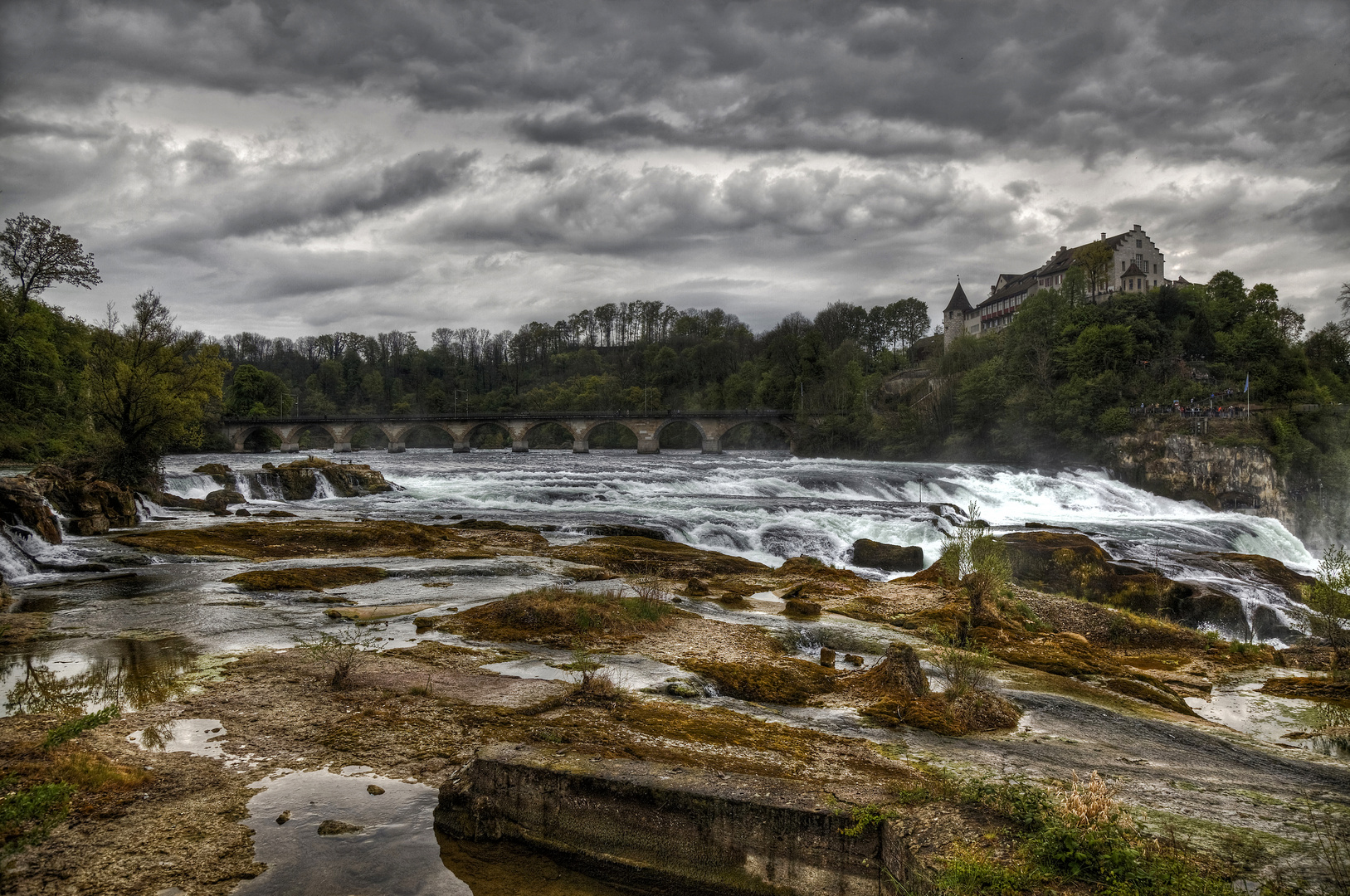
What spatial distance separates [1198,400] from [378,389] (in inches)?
4363

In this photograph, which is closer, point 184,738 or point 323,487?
point 184,738

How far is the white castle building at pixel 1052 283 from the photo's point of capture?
78.4 m

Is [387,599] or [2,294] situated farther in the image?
[2,294]

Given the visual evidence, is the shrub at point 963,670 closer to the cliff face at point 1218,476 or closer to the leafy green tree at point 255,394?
the cliff face at point 1218,476

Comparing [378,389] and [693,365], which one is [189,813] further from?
[378,389]

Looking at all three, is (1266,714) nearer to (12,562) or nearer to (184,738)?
(184,738)

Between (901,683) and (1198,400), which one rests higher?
(1198,400)

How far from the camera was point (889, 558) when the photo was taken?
18.9m

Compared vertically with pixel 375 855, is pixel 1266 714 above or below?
below

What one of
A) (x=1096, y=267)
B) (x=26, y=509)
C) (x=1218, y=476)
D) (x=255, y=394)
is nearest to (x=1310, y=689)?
(x=26, y=509)

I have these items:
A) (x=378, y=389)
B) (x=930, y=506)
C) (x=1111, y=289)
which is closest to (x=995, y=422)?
(x=1111, y=289)

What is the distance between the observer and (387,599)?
12.2 m

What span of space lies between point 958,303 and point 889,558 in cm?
9430

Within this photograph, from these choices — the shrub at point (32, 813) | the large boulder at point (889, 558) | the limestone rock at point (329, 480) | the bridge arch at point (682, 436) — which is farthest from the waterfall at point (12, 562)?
the bridge arch at point (682, 436)
